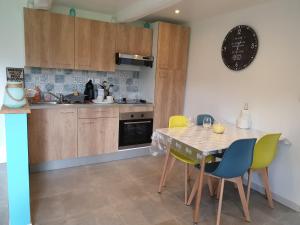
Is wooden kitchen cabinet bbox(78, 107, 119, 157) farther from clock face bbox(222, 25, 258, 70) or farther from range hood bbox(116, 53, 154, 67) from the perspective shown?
clock face bbox(222, 25, 258, 70)

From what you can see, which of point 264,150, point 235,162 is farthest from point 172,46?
point 235,162

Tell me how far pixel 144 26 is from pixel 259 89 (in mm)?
2185

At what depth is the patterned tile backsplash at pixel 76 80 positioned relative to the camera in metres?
3.30

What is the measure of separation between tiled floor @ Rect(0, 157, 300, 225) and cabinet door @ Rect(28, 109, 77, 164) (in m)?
0.24

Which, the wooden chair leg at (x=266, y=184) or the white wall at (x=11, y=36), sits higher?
the white wall at (x=11, y=36)

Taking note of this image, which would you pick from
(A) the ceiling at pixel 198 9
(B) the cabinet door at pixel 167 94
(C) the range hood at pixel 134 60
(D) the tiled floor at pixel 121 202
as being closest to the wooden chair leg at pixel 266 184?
(D) the tiled floor at pixel 121 202

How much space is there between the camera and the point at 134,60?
356 centimetres

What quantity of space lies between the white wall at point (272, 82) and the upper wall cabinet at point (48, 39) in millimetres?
2123

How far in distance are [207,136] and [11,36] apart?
2.84 metres

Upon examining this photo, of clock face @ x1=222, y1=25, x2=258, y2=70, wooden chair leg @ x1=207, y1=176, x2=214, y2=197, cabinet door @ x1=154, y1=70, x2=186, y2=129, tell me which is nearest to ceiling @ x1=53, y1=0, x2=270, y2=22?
clock face @ x1=222, y1=25, x2=258, y2=70

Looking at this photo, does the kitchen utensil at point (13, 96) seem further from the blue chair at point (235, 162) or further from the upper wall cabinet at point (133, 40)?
the upper wall cabinet at point (133, 40)

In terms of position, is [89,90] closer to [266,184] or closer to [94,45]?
[94,45]

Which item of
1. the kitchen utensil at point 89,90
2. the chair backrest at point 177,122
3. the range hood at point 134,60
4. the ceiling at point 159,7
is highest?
the ceiling at point 159,7

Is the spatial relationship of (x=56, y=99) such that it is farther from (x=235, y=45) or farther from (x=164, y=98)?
(x=235, y=45)
